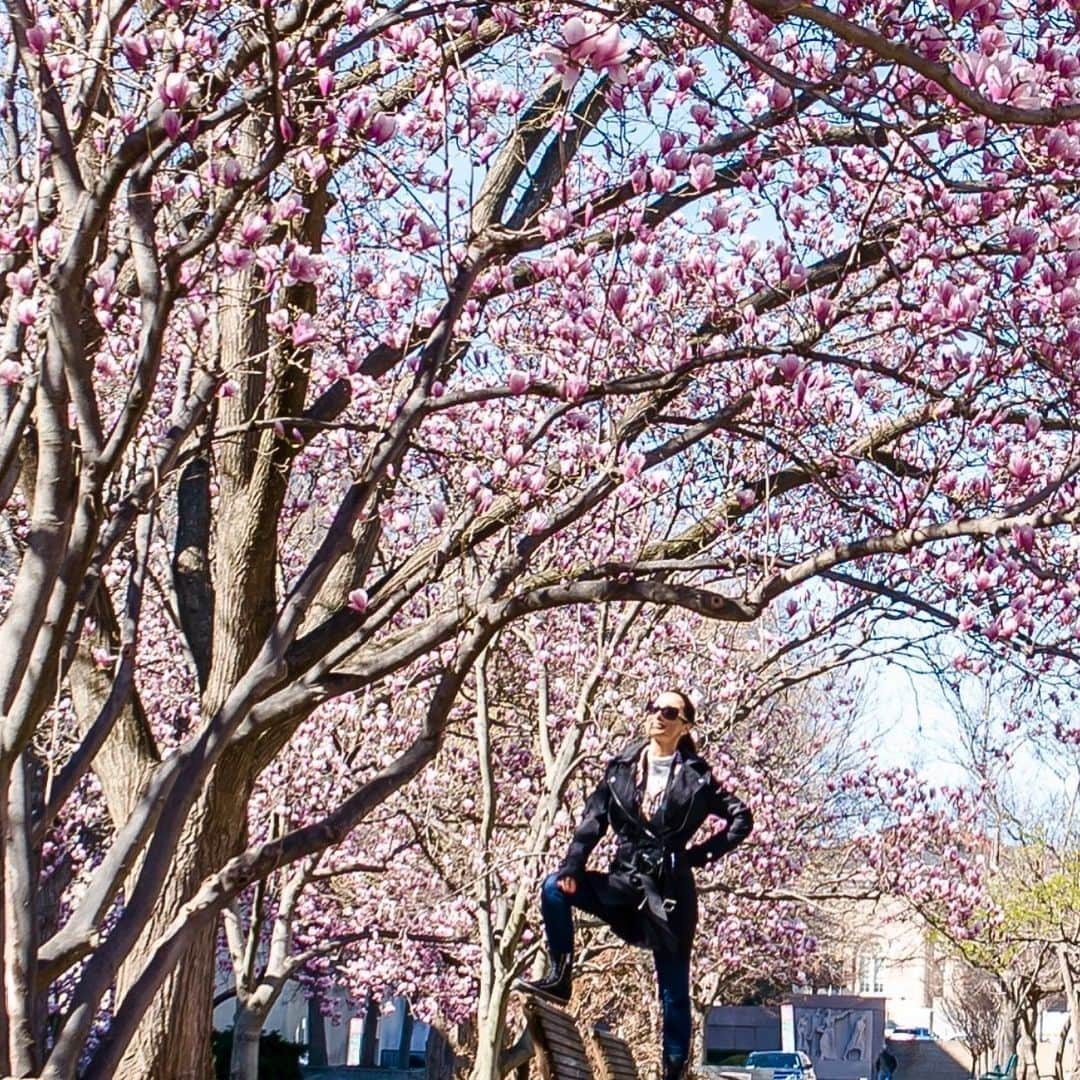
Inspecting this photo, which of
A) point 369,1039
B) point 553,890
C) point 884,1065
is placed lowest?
point 884,1065

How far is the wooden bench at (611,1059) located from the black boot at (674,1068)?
1.75 feet

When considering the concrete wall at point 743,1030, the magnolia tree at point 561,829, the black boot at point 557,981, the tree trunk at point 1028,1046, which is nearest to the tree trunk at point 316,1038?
the concrete wall at point 743,1030

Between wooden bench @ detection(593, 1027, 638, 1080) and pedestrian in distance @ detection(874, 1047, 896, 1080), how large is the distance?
97.2 feet

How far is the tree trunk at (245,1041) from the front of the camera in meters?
14.3

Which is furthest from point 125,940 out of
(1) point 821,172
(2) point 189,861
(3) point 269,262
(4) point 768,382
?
(1) point 821,172

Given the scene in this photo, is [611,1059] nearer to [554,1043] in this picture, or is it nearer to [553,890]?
[553,890]

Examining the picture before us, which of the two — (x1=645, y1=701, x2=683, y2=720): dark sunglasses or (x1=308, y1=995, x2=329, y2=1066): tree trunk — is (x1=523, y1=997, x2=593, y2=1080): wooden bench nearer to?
(x1=645, y1=701, x2=683, y2=720): dark sunglasses

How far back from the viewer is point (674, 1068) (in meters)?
6.61

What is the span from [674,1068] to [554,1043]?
2.76ft

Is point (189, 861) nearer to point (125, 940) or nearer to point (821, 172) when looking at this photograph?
point (125, 940)

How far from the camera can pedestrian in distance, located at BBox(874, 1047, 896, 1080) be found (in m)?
36.4

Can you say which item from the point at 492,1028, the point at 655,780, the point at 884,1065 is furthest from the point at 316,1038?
the point at 655,780

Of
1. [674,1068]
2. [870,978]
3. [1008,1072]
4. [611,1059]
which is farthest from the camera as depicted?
[870,978]

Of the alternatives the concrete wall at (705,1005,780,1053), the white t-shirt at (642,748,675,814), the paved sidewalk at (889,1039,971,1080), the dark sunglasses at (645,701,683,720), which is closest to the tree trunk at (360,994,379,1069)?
the concrete wall at (705,1005,780,1053)
